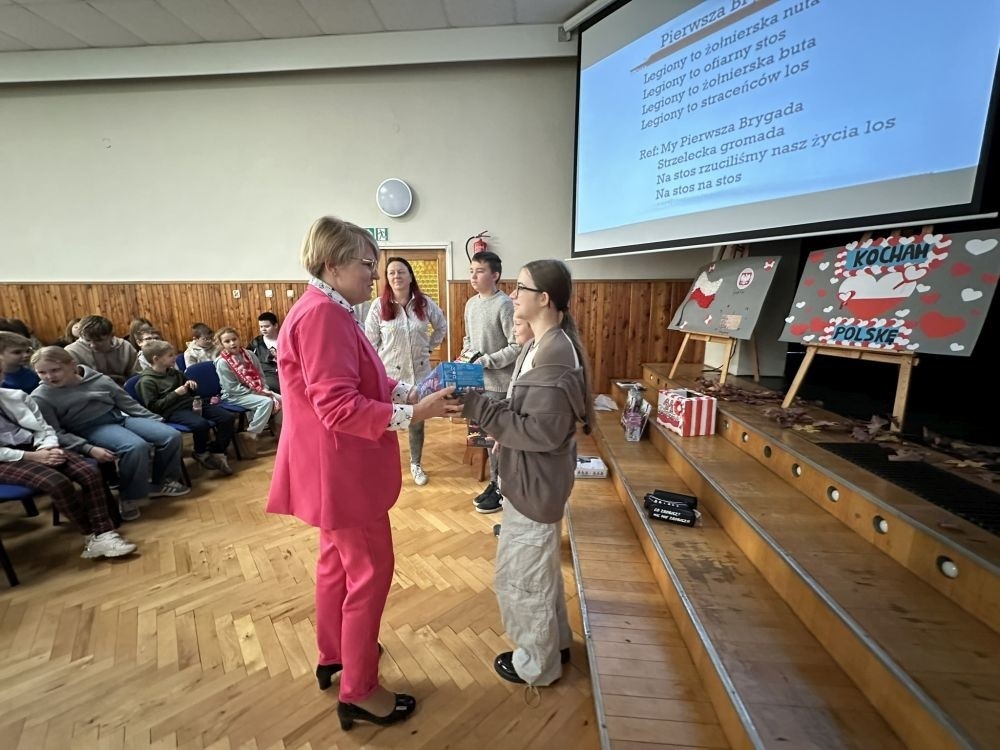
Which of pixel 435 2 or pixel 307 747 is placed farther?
pixel 435 2

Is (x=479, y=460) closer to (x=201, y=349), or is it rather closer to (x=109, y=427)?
A: (x=109, y=427)

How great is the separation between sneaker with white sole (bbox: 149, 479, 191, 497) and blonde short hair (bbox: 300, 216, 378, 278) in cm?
279

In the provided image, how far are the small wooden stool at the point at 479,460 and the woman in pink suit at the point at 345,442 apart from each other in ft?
6.25

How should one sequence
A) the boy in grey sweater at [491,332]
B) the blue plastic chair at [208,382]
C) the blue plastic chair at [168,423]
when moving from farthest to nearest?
the blue plastic chair at [208,382] < the blue plastic chair at [168,423] < the boy in grey sweater at [491,332]

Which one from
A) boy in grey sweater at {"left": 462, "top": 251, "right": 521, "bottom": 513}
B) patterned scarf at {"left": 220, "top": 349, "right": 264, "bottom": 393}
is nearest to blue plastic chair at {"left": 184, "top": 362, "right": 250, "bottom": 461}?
patterned scarf at {"left": 220, "top": 349, "right": 264, "bottom": 393}

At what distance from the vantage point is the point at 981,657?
1.00 m

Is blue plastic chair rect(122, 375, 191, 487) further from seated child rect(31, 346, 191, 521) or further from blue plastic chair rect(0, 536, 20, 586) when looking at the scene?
blue plastic chair rect(0, 536, 20, 586)

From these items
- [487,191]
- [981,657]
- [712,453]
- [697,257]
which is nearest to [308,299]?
[981,657]

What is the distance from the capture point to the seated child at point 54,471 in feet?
7.24

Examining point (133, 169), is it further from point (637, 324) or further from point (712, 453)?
point (712, 453)

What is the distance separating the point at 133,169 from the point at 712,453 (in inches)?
275

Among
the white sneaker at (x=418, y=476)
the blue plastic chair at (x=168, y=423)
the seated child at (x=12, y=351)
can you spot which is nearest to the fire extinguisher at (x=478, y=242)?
the white sneaker at (x=418, y=476)

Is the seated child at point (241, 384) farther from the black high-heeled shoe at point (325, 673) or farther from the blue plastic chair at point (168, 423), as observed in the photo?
the black high-heeled shoe at point (325, 673)

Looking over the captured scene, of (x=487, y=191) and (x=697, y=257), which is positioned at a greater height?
(x=487, y=191)
